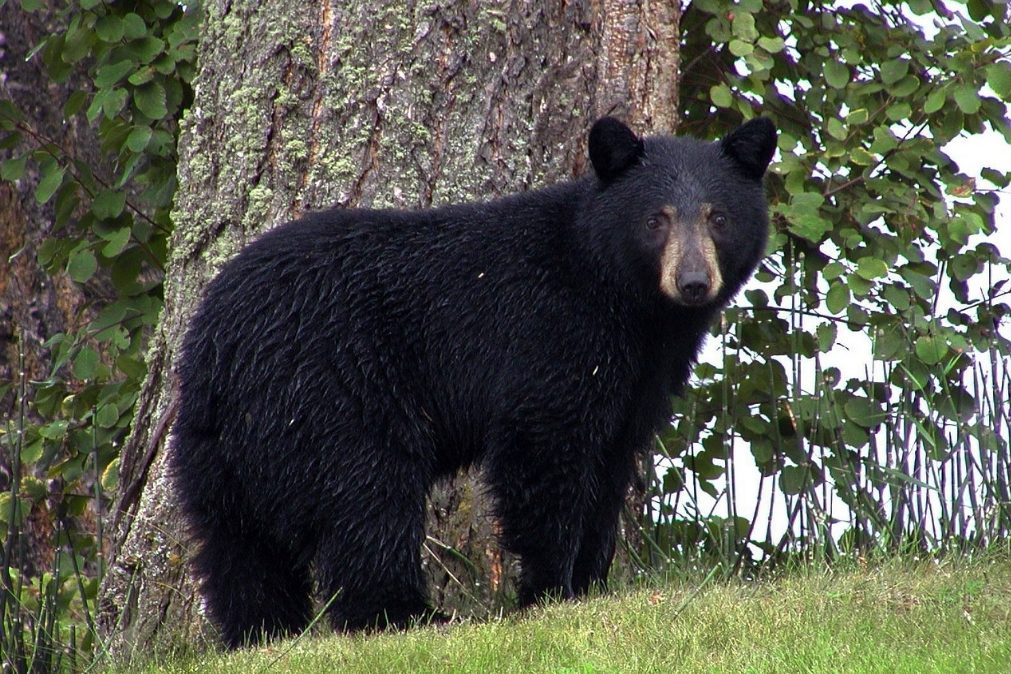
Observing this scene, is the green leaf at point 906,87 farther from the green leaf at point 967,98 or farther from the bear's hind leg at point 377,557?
the bear's hind leg at point 377,557

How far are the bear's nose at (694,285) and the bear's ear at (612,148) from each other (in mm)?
548

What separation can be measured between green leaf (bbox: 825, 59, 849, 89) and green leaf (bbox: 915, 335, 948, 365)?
1.21m

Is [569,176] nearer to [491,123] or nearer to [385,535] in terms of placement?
[491,123]

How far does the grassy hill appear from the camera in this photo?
3.78 metres

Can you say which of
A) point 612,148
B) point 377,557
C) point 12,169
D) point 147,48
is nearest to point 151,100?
point 147,48

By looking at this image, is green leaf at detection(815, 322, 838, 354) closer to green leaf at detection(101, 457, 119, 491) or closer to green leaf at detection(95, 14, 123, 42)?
green leaf at detection(101, 457, 119, 491)

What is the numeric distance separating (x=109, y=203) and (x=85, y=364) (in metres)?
0.76

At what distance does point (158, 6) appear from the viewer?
636 centimetres

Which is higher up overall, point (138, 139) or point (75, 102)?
point (75, 102)

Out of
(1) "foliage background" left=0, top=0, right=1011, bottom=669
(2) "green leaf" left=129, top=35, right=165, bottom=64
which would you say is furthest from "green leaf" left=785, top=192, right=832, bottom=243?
(2) "green leaf" left=129, top=35, right=165, bottom=64

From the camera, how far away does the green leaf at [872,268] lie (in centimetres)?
569

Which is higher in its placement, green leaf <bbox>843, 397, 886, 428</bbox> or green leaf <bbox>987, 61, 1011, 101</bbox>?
green leaf <bbox>987, 61, 1011, 101</bbox>

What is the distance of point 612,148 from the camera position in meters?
4.90

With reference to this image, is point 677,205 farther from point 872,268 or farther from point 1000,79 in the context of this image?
point 1000,79
